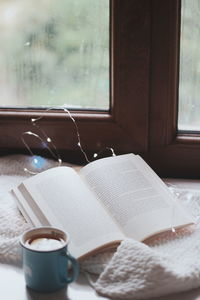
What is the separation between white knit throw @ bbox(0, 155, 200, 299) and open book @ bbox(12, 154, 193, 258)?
0.02 metres

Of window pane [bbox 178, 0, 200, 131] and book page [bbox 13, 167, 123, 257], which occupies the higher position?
window pane [bbox 178, 0, 200, 131]

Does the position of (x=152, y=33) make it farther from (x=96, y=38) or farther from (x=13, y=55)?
(x=13, y=55)

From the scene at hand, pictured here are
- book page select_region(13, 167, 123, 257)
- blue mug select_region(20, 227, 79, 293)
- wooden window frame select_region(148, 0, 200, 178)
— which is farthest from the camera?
wooden window frame select_region(148, 0, 200, 178)

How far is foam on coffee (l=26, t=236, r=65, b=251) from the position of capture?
0.88m

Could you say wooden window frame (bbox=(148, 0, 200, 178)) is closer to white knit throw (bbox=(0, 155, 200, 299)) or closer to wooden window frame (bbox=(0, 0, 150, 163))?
wooden window frame (bbox=(0, 0, 150, 163))

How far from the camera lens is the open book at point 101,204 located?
0.97m

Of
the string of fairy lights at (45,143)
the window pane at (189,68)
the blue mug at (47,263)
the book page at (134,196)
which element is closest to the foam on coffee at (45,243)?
the blue mug at (47,263)

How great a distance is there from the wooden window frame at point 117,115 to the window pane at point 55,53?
3cm

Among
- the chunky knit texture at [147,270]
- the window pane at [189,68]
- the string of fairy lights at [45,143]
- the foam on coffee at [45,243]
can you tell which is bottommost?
the chunky knit texture at [147,270]

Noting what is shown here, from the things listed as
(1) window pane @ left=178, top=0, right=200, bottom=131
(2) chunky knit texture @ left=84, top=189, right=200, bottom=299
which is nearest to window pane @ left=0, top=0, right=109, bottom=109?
(1) window pane @ left=178, top=0, right=200, bottom=131

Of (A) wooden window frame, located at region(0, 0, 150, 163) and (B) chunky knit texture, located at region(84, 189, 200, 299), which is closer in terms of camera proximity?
(B) chunky knit texture, located at region(84, 189, 200, 299)

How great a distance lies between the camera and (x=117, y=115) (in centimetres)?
126

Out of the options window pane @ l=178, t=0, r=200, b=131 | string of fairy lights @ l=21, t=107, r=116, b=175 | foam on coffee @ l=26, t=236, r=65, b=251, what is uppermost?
window pane @ l=178, t=0, r=200, b=131

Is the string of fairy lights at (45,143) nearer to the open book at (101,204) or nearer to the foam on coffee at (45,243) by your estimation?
the open book at (101,204)
